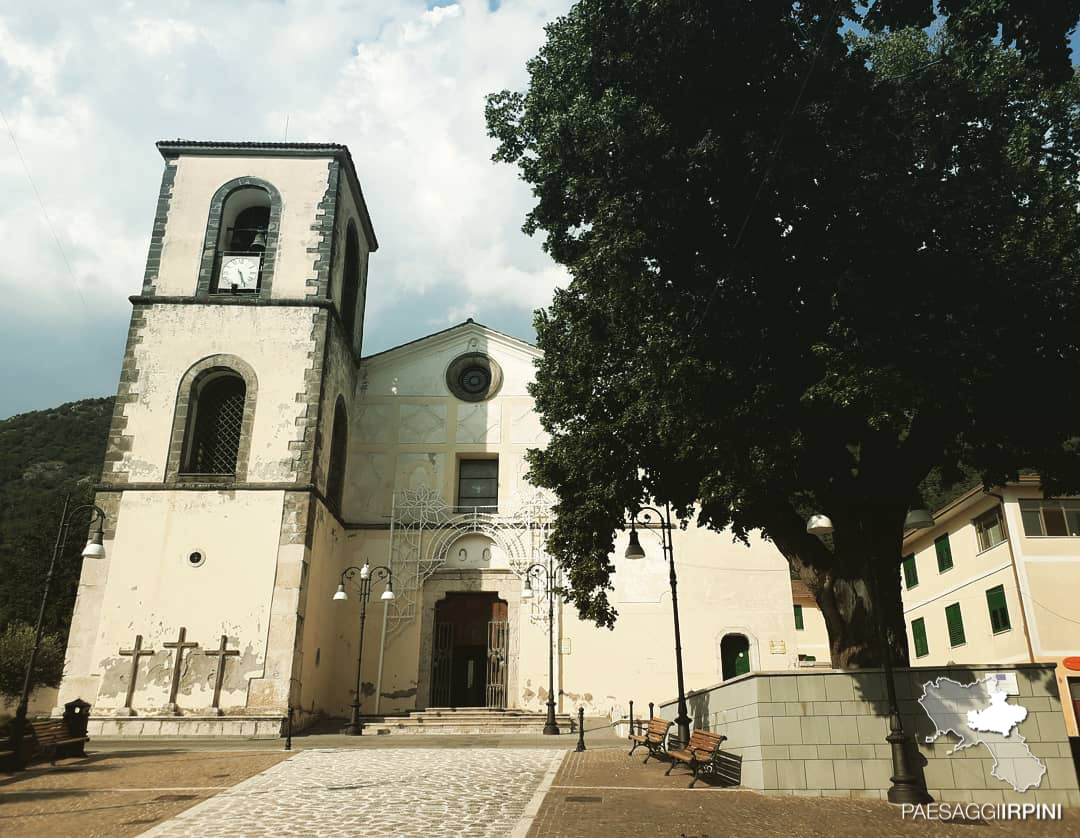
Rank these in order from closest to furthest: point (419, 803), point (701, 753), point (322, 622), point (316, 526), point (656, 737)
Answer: point (419, 803) < point (701, 753) < point (656, 737) < point (316, 526) < point (322, 622)

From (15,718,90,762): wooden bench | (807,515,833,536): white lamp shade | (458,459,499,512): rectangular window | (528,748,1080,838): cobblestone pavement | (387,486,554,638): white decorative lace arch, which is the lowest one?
(528,748,1080,838): cobblestone pavement

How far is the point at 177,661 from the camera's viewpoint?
63.6 ft

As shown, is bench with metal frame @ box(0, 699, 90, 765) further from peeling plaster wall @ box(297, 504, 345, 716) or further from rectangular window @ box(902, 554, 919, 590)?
rectangular window @ box(902, 554, 919, 590)

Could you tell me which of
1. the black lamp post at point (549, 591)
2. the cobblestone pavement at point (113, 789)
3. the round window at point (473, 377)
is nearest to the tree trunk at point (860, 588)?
the cobblestone pavement at point (113, 789)

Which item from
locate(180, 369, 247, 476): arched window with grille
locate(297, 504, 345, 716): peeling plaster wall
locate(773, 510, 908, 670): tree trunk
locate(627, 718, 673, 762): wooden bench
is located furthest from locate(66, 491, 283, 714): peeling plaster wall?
locate(773, 510, 908, 670): tree trunk

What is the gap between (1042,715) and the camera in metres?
10.2

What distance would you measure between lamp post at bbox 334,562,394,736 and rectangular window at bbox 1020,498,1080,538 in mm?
18873

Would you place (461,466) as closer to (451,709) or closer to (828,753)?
(451,709)

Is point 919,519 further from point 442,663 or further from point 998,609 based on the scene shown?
point 998,609

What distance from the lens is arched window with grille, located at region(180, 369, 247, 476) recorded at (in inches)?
862

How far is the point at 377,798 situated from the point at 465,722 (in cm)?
1071

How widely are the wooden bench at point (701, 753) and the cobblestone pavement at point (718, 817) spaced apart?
262 mm

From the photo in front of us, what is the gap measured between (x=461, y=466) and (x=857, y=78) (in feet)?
54.5

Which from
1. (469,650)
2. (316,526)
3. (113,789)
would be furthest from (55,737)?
(469,650)
